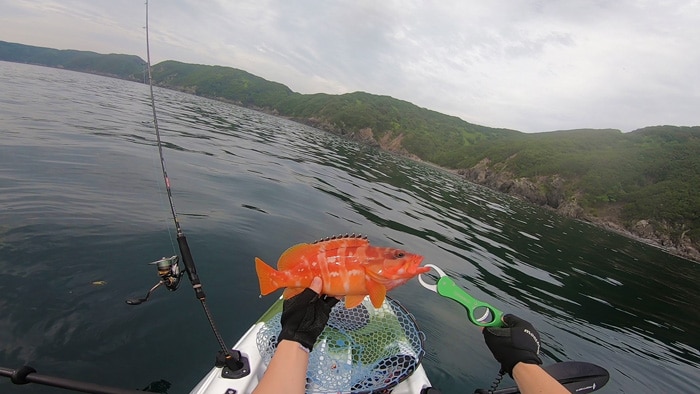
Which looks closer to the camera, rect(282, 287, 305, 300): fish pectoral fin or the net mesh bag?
rect(282, 287, 305, 300): fish pectoral fin

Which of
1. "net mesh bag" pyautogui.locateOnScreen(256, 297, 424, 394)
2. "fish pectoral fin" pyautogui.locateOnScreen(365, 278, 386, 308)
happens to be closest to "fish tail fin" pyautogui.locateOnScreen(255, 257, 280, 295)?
"fish pectoral fin" pyautogui.locateOnScreen(365, 278, 386, 308)

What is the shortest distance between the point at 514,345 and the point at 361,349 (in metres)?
2.10

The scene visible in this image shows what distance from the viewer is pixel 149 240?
8695mm

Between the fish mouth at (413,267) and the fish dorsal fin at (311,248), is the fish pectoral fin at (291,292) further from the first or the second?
the fish mouth at (413,267)

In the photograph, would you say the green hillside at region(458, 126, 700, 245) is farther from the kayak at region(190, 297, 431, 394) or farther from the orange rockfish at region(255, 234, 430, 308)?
the orange rockfish at region(255, 234, 430, 308)

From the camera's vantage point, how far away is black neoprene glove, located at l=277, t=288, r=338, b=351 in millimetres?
2938

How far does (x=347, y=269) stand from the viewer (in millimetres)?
3074

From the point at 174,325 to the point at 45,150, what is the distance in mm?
13249

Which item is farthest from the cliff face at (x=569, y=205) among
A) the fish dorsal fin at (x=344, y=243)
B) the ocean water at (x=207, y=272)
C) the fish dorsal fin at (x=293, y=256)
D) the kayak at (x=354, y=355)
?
the fish dorsal fin at (x=293, y=256)

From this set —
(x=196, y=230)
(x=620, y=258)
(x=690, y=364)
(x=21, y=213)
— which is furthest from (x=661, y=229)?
(x=21, y=213)

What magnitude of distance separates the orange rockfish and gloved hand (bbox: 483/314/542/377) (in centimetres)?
124

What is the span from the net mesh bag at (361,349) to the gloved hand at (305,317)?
56.7 inches

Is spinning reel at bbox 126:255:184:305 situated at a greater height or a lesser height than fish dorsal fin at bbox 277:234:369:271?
lesser

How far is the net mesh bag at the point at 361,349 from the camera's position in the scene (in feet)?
13.8
